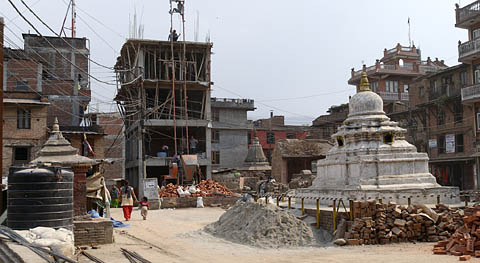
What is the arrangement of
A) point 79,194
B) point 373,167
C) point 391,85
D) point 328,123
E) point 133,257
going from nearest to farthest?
point 133,257, point 79,194, point 373,167, point 391,85, point 328,123

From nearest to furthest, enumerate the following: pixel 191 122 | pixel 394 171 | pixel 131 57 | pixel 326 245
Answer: pixel 326 245, pixel 394 171, pixel 191 122, pixel 131 57

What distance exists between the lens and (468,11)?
34.9 meters

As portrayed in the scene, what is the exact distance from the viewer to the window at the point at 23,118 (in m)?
34.1

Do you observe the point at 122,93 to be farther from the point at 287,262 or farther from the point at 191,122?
the point at 287,262

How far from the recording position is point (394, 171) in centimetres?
1931

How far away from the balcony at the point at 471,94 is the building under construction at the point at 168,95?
65.5 ft

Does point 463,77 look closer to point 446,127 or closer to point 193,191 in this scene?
point 446,127

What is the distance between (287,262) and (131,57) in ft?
116

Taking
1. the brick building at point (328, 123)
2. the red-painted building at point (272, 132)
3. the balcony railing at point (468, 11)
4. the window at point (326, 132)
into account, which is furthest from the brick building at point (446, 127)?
the red-painted building at point (272, 132)

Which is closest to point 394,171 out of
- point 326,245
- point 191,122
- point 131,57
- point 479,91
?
point 326,245

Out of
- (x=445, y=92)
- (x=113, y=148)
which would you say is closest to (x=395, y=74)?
(x=445, y=92)

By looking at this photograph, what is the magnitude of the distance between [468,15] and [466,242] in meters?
27.2

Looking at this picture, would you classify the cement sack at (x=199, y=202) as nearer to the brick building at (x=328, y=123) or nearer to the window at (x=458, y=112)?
the window at (x=458, y=112)

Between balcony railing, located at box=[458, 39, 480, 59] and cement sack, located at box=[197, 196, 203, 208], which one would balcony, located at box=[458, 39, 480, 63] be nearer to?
balcony railing, located at box=[458, 39, 480, 59]
